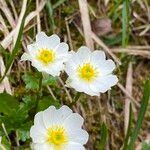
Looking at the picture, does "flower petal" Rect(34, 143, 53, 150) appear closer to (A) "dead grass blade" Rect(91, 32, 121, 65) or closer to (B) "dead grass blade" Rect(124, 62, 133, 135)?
(B) "dead grass blade" Rect(124, 62, 133, 135)

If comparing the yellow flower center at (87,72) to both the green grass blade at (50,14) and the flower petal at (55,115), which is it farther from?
the green grass blade at (50,14)

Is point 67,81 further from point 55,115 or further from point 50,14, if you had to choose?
point 50,14

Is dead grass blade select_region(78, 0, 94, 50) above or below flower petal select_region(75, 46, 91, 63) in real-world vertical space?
below

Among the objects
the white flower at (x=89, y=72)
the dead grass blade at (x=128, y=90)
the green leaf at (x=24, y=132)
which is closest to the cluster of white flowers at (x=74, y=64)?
the white flower at (x=89, y=72)

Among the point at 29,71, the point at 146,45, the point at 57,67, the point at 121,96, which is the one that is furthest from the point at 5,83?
the point at 146,45

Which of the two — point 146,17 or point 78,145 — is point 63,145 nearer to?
point 78,145

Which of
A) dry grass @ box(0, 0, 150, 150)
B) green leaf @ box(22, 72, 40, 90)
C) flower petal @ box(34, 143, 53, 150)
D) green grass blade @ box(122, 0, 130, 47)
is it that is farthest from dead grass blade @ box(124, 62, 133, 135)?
flower petal @ box(34, 143, 53, 150)
